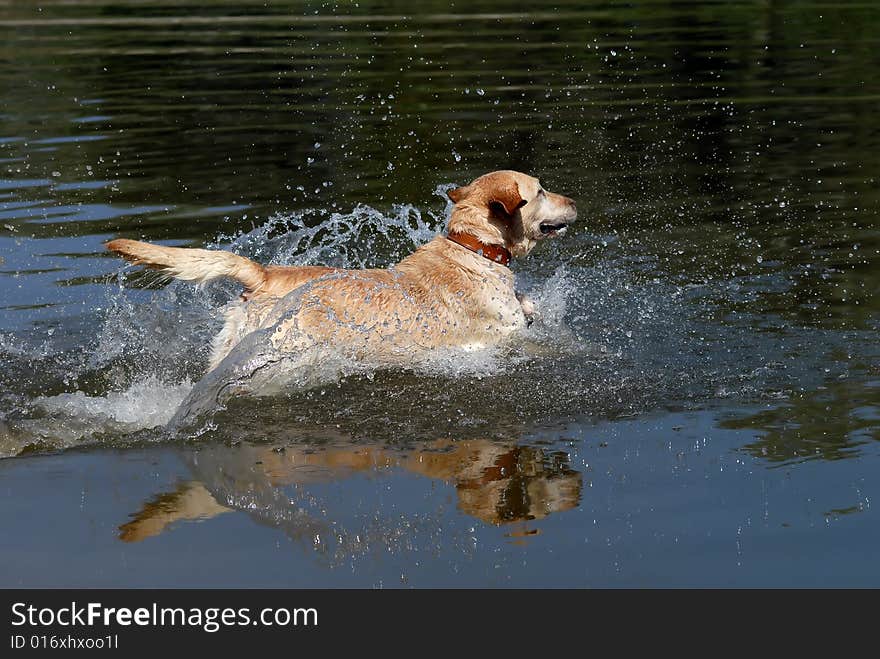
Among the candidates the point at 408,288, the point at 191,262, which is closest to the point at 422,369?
the point at 408,288

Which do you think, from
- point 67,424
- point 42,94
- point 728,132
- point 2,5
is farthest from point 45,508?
point 2,5

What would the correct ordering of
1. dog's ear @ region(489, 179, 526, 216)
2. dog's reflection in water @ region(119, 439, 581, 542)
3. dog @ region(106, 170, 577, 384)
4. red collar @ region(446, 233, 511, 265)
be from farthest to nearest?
1. red collar @ region(446, 233, 511, 265)
2. dog's ear @ region(489, 179, 526, 216)
3. dog @ region(106, 170, 577, 384)
4. dog's reflection in water @ region(119, 439, 581, 542)

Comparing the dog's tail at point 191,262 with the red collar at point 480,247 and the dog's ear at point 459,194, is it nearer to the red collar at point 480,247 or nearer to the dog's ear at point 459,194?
the red collar at point 480,247

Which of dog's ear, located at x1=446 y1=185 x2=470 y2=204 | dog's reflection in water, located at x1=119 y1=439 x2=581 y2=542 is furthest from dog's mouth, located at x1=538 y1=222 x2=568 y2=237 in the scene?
dog's reflection in water, located at x1=119 y1=439 x2=581 y2=542

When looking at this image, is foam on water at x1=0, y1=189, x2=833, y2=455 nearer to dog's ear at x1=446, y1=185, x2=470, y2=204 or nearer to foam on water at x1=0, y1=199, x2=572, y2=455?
foam on water at x1=0, y1=199, x2=572, y2=455

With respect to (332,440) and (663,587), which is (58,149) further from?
(663,587)

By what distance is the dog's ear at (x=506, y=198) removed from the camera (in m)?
8.55

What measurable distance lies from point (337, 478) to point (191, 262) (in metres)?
1.86

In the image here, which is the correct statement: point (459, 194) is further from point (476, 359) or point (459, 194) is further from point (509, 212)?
point (476, 359)

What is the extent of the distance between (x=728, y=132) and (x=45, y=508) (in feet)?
42.4

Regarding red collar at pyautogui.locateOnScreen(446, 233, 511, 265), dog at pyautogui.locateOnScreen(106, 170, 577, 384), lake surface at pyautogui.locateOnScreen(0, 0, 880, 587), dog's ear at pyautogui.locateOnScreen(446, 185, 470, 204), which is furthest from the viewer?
dog's ear at pyautogui.locateOnScreen(446, 185, 470, 204)

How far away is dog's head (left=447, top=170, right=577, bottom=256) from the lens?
340 inches

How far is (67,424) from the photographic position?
24.1 ft

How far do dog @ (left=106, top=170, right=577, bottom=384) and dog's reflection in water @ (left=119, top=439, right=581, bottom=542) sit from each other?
3.49 ft
